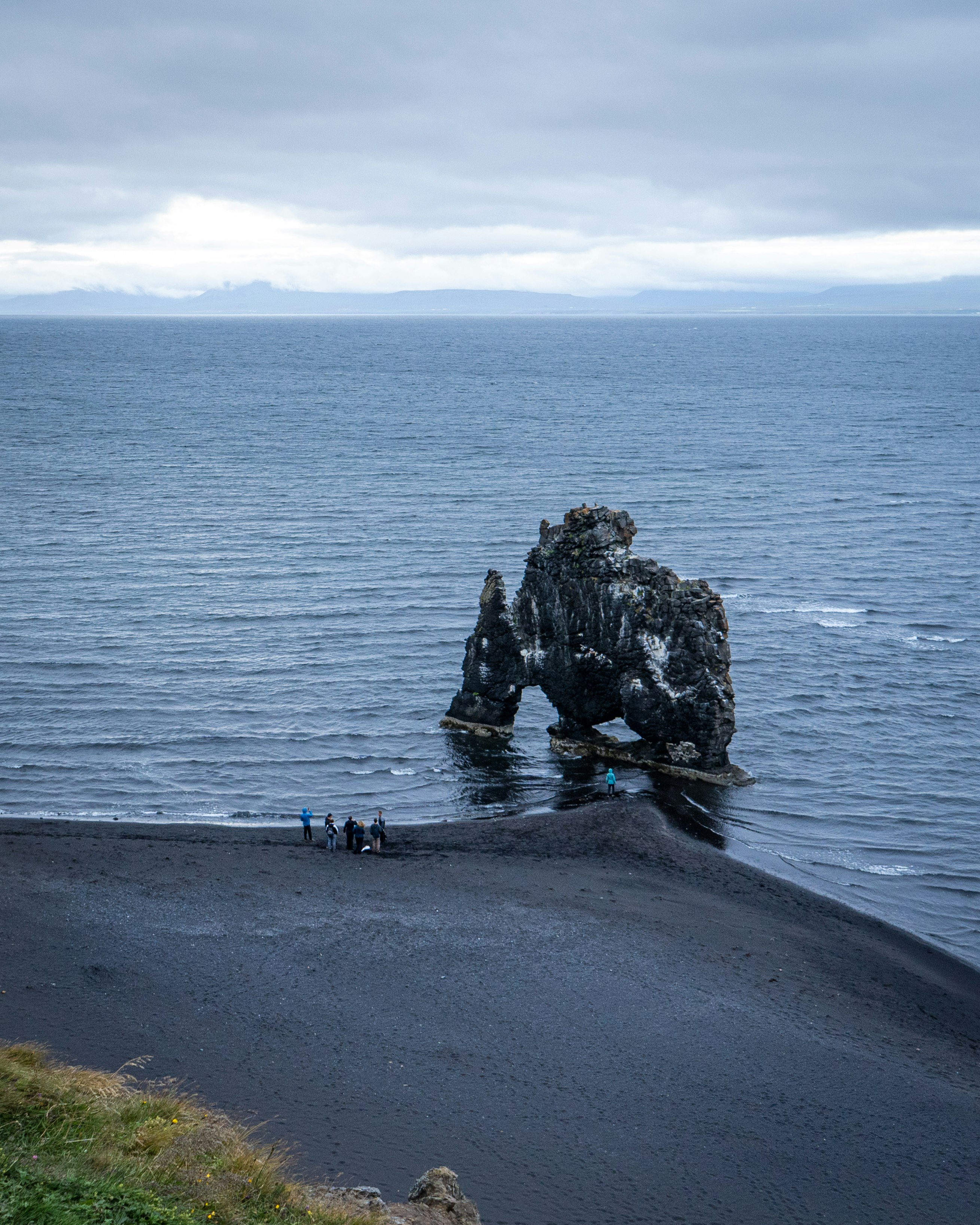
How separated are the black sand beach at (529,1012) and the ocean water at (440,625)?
425cm

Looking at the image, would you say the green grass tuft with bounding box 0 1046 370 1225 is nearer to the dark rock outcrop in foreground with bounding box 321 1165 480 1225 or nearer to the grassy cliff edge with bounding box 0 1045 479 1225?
the grassy cliff edge with bounding box 0 1045 479 1225

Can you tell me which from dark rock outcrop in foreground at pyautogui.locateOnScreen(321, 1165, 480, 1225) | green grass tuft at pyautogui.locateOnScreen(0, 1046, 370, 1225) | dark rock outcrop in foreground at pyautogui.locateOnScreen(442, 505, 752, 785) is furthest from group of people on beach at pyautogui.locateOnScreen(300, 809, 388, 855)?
dark rock outcrop in foreground at pyautogui.locateOnScreen(321, 1165, 480, 1225)

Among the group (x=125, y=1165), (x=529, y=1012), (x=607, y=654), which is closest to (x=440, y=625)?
(x=607, y=654)

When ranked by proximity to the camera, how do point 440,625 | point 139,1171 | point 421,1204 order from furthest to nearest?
point 440,625
point 421,1204
point 139,1171

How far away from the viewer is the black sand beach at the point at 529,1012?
23172 millimetres

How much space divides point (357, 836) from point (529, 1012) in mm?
11981

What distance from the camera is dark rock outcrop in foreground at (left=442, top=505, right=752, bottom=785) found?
46.1 meters

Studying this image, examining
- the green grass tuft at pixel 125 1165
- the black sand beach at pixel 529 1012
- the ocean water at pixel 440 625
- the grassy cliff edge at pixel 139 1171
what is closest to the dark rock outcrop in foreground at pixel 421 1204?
the grassy cliff edge at pixel 139 1171

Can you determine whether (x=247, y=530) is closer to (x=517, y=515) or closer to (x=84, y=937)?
(x=517, y=515)

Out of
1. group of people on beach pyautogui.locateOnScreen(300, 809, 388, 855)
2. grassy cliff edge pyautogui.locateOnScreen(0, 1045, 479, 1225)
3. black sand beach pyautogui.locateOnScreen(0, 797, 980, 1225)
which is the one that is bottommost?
black sand beach pyautogui.locateOnScreen(0, 797, 980, 1225)

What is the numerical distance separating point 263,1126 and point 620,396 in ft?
564

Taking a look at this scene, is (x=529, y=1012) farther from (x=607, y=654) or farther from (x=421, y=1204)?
(x=607, y=654)

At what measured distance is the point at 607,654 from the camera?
47.8m

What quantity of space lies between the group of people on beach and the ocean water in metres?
3.58
